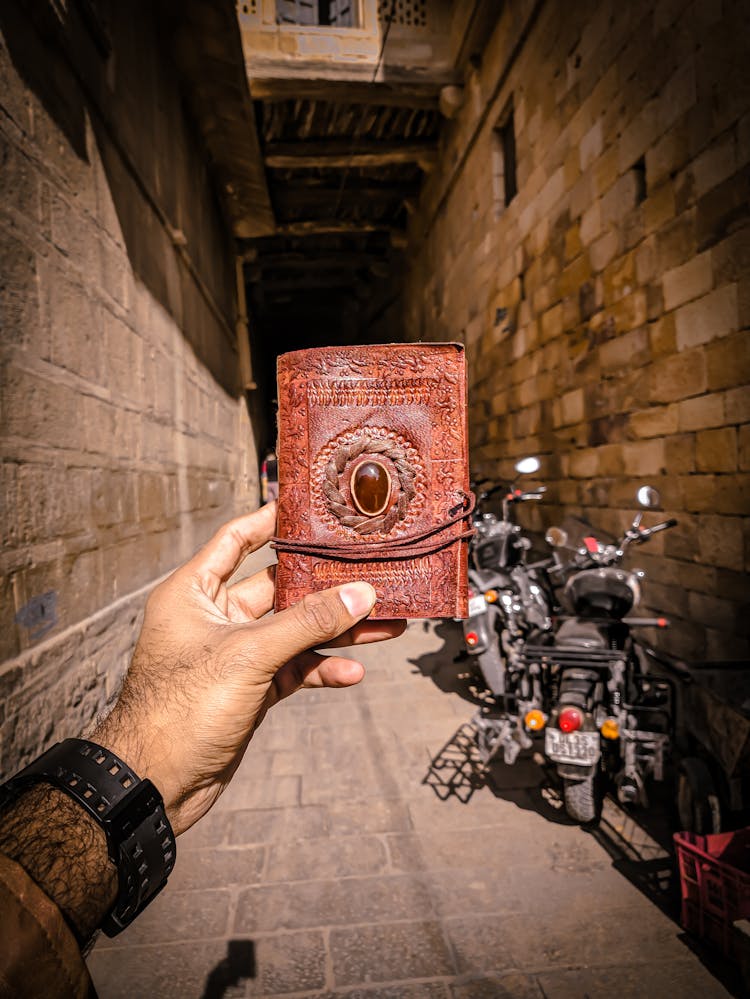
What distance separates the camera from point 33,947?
878 mm

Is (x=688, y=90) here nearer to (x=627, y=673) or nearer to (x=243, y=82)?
(x=627, y=673)

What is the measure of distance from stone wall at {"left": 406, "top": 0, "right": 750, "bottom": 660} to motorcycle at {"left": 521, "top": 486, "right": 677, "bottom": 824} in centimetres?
70

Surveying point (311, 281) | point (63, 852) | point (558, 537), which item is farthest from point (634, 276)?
point (311, 281)

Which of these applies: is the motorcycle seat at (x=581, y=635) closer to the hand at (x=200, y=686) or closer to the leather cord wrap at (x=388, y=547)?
the leather cord wrap at (x=388, y=547)

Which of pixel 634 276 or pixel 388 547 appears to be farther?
pixel 634 276

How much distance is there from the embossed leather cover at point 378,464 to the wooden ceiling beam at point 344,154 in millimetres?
9297

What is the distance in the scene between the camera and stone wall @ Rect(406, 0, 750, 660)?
3.22m

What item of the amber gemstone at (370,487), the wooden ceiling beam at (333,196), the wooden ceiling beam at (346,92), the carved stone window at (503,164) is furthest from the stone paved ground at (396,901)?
the wooden ceiling beam at (333,196)

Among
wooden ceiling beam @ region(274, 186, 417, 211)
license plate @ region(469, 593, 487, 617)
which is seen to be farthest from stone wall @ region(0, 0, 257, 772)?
wooden ceiling beam @ region(274, 186, 417, 211)

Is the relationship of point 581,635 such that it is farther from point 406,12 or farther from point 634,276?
point 406,12

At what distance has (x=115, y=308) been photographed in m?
3.64

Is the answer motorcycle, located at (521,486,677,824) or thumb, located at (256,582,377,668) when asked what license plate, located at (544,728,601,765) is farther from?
thumb, located at (256,582,377,668)

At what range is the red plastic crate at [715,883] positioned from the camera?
1976 mm

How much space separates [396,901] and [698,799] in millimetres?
1432
